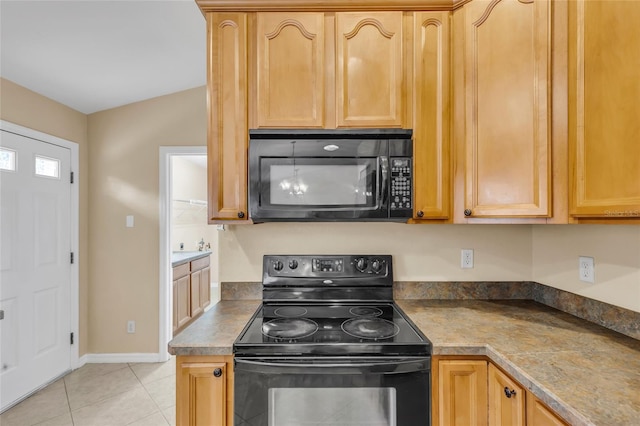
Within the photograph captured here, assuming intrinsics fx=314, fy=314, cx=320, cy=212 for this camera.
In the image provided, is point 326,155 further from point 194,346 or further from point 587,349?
point 587,349

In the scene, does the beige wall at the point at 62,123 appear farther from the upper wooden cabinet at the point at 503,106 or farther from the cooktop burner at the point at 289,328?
the upper wooden cabinet at the point at 503,106

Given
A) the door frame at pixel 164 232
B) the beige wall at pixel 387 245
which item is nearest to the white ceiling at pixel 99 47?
the door frame at pixel 164 232

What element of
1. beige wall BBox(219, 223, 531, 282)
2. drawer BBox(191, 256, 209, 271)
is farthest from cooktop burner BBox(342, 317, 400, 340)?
drawer BBox(191, 256, 209, 271)

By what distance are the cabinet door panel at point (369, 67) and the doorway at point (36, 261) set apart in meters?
2.50

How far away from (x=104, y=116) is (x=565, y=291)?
152 inches

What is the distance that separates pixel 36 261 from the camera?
8.33 feet

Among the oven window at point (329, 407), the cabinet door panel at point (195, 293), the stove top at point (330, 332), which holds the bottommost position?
the cabinet door panel at point (195, 293)

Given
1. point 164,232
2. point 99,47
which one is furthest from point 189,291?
point 99,47

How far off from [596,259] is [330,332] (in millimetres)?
1229

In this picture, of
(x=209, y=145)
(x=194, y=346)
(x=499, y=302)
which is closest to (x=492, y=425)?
(x=499, y=302)

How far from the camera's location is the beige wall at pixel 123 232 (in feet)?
9.97

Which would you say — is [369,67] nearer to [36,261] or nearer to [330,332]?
[330,332]

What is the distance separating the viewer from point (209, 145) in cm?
154

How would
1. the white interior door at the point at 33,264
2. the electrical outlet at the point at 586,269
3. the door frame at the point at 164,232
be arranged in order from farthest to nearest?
1. the door frame at the point at 164,232
2. the white interior door at the point at 33,264
3. the electrical outlet at the point at 586,269
